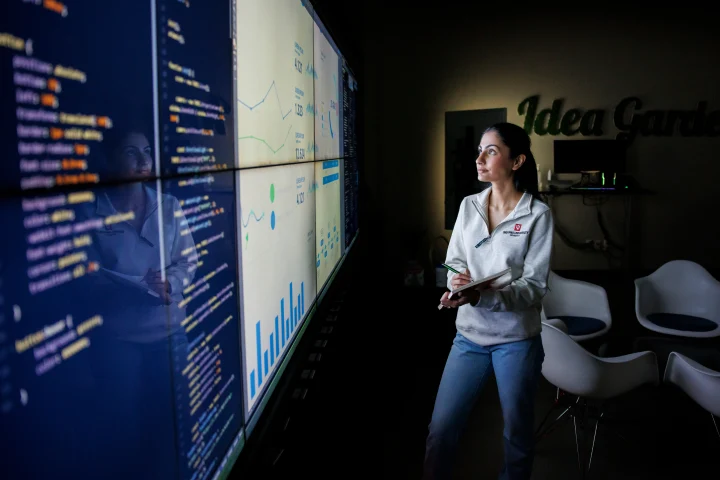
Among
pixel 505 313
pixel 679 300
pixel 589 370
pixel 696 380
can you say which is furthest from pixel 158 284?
pixel 679 300

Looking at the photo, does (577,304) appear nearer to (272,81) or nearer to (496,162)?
(496,162)

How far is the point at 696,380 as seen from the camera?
2.72 m

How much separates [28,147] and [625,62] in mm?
7315

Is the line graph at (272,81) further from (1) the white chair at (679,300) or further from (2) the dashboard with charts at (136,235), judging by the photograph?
(1) the white chair at (679,300)

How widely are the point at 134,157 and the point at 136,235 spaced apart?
0.12 metres

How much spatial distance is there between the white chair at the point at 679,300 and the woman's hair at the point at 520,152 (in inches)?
82.3

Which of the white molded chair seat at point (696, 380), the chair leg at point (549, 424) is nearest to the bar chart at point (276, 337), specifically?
the chair leg at point (549, 424)

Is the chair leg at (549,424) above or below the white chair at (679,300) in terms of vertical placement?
below

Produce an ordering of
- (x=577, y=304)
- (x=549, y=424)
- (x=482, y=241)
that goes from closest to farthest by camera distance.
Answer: (x=482, y=241) < (x=549, y=424) < (x=577, y=304)

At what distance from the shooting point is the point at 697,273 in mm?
4086

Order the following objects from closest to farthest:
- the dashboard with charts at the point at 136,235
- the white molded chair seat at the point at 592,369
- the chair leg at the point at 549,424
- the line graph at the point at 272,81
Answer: the dashboard with charts at the point at 136,235
the line graph at the point at 272,81
the white molded chair seat at the point at 592,369
the chair leg at the point at 549,424

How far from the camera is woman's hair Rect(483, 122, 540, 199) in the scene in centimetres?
234

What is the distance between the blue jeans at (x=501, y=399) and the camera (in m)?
2.16

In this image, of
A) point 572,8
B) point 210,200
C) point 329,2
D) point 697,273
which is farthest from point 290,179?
point 572,8
